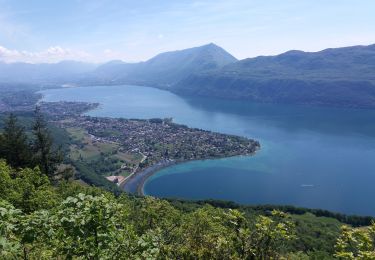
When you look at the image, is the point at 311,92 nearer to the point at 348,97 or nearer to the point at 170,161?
the point at 348,97

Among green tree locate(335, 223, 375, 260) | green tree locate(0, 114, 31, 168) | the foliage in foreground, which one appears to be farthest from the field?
green tree locate(335, 223, 375, 260)

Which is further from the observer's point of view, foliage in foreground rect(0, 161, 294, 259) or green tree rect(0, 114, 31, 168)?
green tree rect(0, 114, 31, 168)

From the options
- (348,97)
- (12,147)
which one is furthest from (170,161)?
(348,97)

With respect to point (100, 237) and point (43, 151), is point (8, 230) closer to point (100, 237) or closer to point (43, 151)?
point (100, 237)

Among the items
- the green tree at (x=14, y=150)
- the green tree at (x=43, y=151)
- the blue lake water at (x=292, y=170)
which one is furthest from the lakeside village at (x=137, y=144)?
the green tree at (x=14, y=150)

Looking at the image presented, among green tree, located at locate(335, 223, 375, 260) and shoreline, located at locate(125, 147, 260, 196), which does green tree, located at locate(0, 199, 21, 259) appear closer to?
green tree, located at locate(335, 223, 375, 260)

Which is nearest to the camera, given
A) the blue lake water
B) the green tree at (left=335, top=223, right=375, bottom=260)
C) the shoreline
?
the green tree at (left=335, top=223, right=375, bottom=260)

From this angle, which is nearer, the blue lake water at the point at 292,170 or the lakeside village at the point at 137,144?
the blue lake water at the point at 292,170

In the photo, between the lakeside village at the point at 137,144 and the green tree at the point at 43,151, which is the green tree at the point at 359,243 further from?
the lakeside village at the point at 137,144
